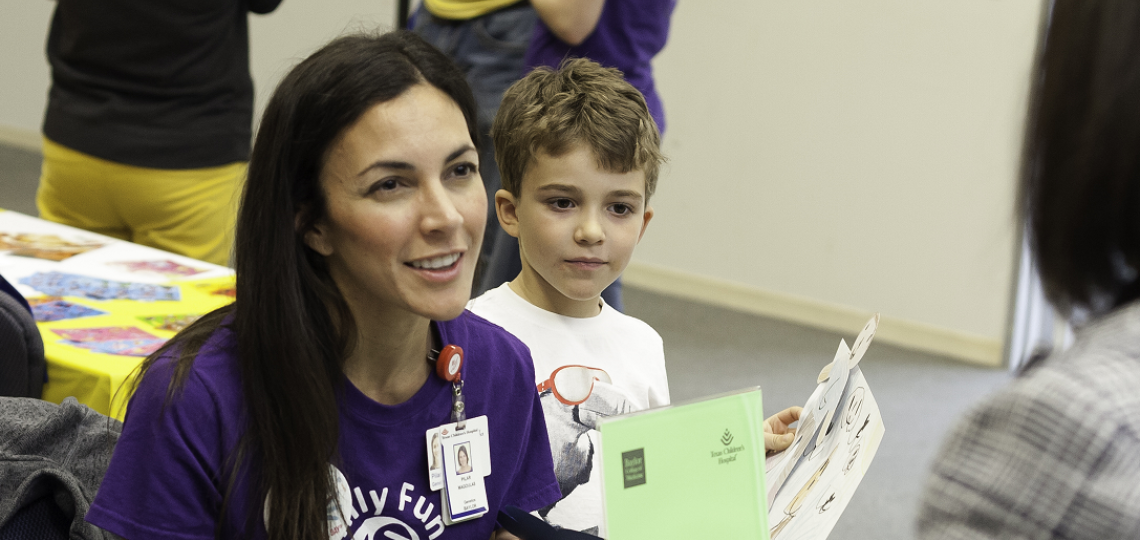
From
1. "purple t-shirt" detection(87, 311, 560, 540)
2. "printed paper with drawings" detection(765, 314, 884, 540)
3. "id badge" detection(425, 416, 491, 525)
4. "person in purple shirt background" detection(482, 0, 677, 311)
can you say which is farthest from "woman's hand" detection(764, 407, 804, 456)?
"person in purple shirt background" detection(482, 0, 677, 311)

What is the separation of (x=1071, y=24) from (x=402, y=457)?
0.85m

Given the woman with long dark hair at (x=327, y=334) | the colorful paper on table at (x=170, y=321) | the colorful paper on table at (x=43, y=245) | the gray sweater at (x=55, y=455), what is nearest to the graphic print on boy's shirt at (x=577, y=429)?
the woman with long dark hair at (x=327, y=334)

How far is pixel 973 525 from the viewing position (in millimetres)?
670

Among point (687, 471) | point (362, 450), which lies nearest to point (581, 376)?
point (362, 450)

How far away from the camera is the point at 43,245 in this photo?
8.11 feet

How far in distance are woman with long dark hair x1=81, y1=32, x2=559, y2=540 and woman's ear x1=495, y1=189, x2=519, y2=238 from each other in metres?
0.44

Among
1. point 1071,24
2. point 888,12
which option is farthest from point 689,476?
point 888,12

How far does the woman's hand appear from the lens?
145 centimetres

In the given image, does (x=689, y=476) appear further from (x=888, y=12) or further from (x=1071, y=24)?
(x=888, y=12)

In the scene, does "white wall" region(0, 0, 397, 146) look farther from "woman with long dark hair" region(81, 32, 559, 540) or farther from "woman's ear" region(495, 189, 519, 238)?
"woman with long dark hair" region(81, 32, 559, 540)

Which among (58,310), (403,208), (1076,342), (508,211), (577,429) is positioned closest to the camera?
(1076,342)

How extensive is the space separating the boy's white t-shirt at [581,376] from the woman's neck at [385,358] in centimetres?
31

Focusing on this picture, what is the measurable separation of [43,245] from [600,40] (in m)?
1.42

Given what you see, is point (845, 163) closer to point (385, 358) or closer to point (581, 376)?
point (581, 376)
